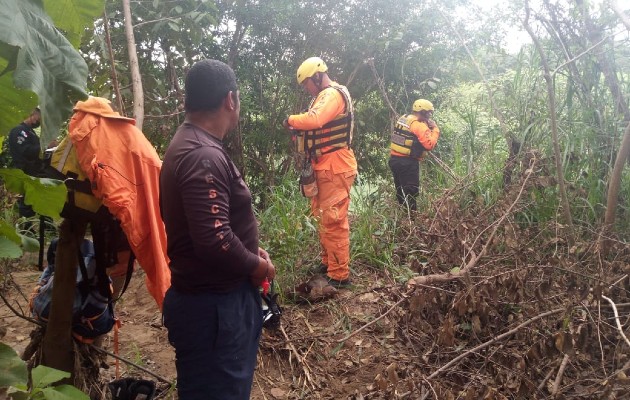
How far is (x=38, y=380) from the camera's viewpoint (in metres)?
1.34

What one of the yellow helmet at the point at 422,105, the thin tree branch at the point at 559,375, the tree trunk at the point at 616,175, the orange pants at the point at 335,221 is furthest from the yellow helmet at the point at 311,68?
the thin tree branch at the point at 559,375

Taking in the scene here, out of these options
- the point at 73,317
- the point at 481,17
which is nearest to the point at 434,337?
the point at 73,317

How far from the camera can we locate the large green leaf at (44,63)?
82 cm

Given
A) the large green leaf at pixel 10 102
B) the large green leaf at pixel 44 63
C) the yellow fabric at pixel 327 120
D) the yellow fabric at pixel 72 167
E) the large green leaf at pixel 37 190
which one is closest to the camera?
the large green leaf at pixel 44 63

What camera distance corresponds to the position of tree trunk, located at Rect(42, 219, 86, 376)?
2.22 meters

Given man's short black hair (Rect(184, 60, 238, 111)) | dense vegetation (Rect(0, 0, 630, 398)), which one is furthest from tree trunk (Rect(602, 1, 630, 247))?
man's short black hair (Rect(184, 60, 238, 111))

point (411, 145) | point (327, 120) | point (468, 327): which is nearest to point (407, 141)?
point (411, 145)

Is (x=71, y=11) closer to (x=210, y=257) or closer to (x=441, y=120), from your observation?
(x=210, y=257)

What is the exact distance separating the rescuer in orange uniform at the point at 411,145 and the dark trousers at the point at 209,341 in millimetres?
4460

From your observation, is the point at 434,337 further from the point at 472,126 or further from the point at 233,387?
the point at 472,126

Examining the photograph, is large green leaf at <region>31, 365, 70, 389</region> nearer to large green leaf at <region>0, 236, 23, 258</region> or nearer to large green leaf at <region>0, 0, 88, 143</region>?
large green leaf at <region>0, 236, 23, 258</region>

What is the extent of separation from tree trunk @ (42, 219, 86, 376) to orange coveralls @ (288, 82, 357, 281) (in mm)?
2460

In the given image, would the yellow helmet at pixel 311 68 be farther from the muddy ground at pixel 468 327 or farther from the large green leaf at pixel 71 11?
the large green leaf at pixel 71 11

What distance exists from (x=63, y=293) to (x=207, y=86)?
1125mm
